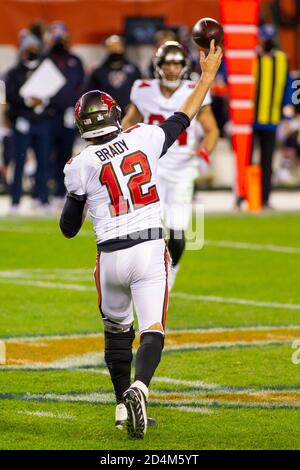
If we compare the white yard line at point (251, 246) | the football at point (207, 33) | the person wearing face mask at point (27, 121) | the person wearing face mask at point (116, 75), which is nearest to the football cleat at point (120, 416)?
the football at point (207, 33)

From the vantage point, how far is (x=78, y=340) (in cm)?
923

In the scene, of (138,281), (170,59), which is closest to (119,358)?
(138,281)

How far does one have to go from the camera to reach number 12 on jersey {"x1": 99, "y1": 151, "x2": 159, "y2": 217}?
6684 millimetres

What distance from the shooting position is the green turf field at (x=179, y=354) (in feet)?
21.8

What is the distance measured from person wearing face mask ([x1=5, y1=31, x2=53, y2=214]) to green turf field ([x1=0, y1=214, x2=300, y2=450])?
2.65 m

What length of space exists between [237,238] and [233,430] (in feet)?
28.1

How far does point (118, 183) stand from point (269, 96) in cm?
1139

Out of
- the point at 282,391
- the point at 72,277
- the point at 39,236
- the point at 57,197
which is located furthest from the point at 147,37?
the point at 282,391

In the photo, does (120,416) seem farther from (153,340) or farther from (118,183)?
(118,183)

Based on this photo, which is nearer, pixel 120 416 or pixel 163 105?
pixel 120 416

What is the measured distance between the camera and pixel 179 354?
8.75 meters

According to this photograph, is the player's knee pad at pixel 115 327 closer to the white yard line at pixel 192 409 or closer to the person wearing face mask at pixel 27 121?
the white yard line at pixel 192 409

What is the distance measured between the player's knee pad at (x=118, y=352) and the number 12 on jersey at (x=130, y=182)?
1.95ft

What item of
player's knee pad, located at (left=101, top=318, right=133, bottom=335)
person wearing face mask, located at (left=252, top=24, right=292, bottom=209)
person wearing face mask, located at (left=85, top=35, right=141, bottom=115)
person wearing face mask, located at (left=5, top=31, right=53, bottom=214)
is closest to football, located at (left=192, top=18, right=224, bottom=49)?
player's knee pad, located at (left=101, top=318, right=133, bottom=335)
